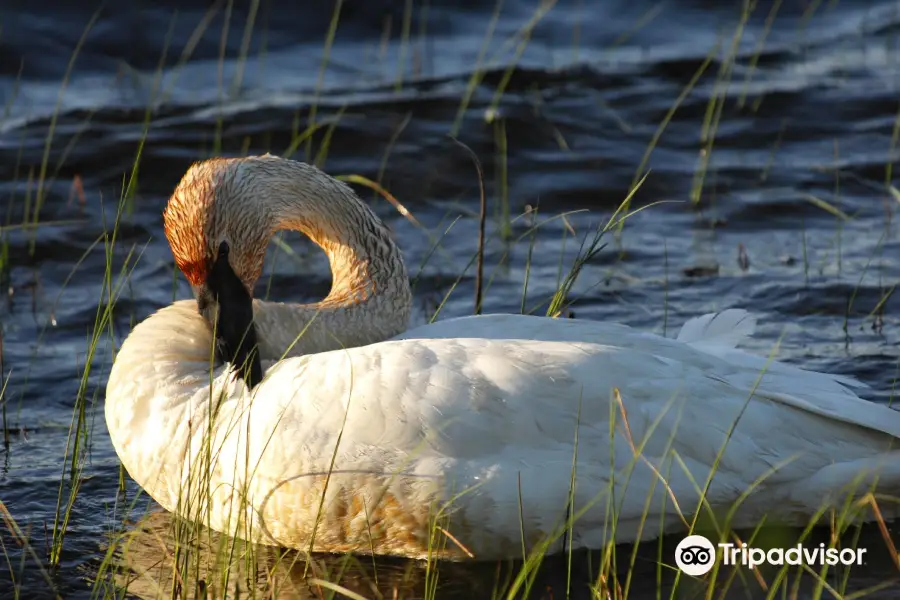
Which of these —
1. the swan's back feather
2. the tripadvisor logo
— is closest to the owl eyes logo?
the tripadvisor logo

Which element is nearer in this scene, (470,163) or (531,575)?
(531,575)

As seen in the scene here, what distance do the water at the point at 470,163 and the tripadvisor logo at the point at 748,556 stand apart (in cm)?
8

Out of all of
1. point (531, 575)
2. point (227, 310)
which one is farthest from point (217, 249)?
point (531, 575)

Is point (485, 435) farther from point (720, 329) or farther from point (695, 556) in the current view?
point (720, 329)

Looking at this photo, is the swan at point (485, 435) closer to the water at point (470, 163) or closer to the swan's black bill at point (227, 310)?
the swan's black bill at point (227, 310)

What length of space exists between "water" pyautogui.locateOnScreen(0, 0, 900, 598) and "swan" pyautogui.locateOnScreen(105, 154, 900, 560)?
0.83 feet

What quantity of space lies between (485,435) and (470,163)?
5.46 meters

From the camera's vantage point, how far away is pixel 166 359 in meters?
5.12

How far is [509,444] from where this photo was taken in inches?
183

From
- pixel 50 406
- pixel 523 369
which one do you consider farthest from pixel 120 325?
pixel 523 369

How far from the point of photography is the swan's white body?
4617 millimetres

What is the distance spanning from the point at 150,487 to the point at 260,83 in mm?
6752

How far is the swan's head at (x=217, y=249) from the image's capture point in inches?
200

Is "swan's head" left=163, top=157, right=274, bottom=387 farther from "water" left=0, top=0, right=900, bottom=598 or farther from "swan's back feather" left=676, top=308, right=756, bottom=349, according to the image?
"swan's back feather" left=676, top=308, right=756, bottom=349
